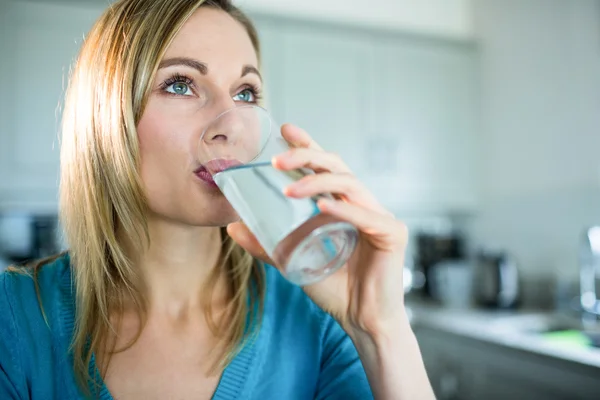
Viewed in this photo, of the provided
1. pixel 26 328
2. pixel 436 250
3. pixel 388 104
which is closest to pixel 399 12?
pixel 388 104

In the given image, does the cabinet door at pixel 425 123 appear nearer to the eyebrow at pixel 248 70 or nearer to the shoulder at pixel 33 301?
the eyebrow at pixel 248 70

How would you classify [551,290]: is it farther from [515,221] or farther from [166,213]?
[166,213]

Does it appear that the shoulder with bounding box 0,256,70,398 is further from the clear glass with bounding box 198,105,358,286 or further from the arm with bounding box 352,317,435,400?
the arm with bounding box 352,317,435,400

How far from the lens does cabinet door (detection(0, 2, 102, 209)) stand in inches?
90.7

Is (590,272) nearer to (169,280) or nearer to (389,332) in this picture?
(389,332)

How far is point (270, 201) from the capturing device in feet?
2.07

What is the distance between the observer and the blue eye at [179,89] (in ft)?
2.95

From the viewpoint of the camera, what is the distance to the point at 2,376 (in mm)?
844

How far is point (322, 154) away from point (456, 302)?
232 cm

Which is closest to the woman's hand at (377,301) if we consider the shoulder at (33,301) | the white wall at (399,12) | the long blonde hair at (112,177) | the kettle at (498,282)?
the long blonde hair at (112,177)

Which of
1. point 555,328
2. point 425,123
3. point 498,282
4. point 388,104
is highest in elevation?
point 388,104

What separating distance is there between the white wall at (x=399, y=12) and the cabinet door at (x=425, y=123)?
0.53ft

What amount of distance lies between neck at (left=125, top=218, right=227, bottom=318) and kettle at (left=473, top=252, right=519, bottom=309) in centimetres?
191

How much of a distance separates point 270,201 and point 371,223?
147mm
